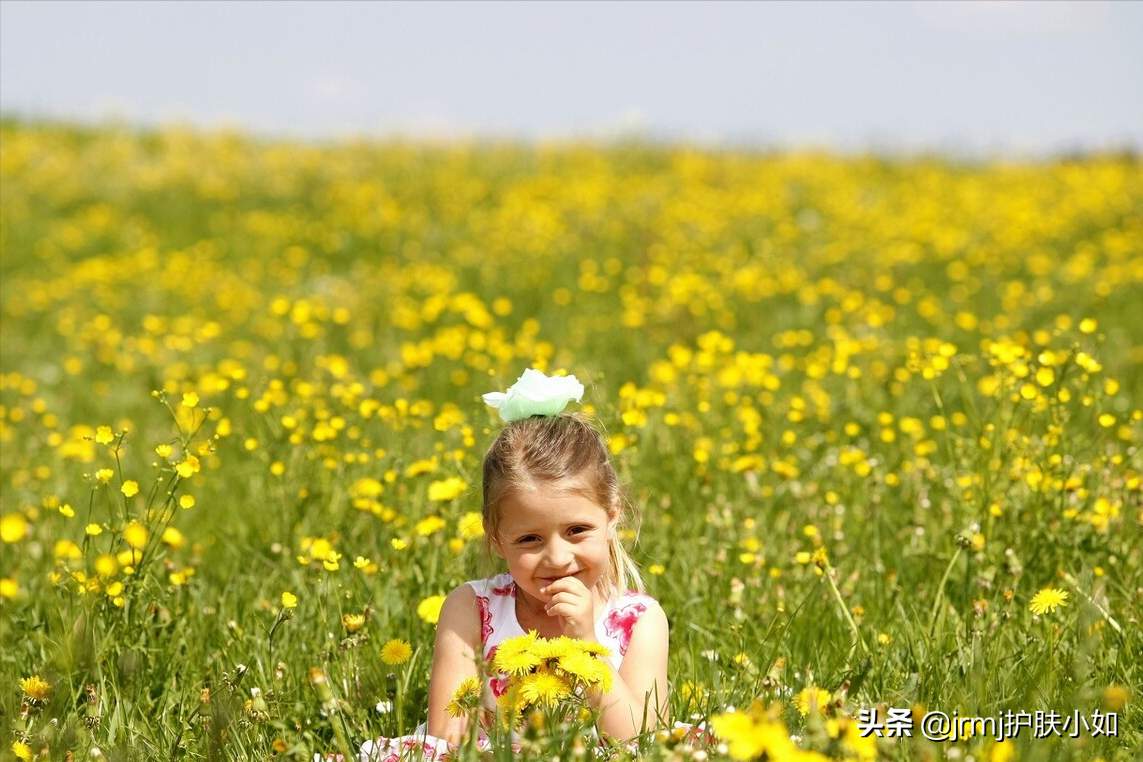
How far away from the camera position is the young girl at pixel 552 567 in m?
2.25

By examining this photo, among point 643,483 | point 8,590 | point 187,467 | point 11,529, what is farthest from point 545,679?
point 643,483

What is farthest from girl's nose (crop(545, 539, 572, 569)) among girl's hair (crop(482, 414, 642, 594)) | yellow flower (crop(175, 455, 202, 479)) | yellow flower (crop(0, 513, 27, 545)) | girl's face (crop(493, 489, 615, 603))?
yellow flower (crop(0, 513, 27, 545))

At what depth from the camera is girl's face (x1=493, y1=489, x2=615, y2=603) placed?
89.7 inches

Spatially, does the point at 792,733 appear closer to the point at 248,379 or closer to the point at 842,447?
the point at 842,447

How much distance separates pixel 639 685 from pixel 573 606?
224 millimetres

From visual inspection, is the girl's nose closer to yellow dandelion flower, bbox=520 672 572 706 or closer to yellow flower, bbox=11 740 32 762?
yellow dandelion flower, bbox=520 672 572 706

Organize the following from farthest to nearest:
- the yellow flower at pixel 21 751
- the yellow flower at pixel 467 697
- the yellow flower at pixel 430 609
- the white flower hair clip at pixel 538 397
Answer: the yellow flower at pixel 430 609, the white flower hair clip at pixel 538 397, the yellow flower at pixel 21 751, the yellow flower at pixel 467 697

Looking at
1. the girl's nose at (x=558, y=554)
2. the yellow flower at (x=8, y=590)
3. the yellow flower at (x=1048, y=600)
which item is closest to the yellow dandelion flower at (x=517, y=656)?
the girl's nose at (x=558, y=554)

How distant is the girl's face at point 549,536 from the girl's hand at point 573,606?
0.12ft

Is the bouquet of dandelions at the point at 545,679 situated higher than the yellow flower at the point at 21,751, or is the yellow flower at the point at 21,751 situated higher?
the bouquet of dandelions at the point at 545,679

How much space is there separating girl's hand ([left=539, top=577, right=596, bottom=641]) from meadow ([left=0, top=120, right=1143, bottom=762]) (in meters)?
0.27

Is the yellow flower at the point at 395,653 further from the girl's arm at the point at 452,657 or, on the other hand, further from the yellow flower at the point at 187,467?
the yellow flower at the point at 187,467

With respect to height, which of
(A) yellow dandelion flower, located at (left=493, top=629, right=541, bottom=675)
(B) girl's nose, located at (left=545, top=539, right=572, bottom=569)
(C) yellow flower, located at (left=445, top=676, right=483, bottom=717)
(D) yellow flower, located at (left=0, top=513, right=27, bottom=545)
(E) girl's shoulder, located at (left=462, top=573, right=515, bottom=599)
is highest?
(B) girl's nose, located at (left=545, top=539, right=572, bottom=569)

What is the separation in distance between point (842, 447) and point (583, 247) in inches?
192
